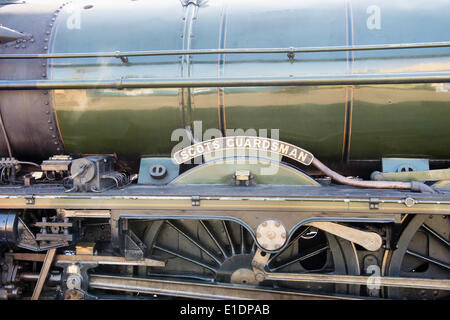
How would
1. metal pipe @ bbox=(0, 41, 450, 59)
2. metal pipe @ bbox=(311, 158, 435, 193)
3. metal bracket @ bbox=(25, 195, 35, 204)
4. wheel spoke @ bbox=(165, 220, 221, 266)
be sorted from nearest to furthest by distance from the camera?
metal pipe @ bbox=(0, 41, 450, 59) → metal pipe @ bbox=(311, 158, 435, 193) → metal bracket @ bbox=(25, 195, 35, 204) → wheel spoke @ bbox=(165, 220, 221, 266)

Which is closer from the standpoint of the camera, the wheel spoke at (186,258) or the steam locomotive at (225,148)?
the steam locomotive at (225,148)

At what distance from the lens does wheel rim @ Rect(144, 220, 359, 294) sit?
9.71 ft

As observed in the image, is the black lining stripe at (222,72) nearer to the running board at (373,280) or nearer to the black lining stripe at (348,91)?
the black lining stripe at (348,91)

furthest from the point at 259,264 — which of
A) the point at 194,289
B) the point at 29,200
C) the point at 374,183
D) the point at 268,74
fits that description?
the point at 29,200

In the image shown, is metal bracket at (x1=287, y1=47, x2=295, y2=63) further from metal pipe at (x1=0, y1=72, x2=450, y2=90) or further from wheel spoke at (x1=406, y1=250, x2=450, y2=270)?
wheel spoke at (x1=406, y1=250, x2=450, y2=270)

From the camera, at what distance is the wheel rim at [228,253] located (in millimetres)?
2959

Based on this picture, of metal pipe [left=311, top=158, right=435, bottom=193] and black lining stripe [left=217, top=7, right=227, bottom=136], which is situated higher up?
black lining stripe [left=217, top=7, right=227, bottom=136]

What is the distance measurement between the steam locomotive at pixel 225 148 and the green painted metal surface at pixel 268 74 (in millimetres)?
12

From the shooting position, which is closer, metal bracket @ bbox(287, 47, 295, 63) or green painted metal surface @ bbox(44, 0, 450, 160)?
metal bracket @ bbox(287, 47, 295, 63)

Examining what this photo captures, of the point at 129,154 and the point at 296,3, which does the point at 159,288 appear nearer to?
the point at 129,154

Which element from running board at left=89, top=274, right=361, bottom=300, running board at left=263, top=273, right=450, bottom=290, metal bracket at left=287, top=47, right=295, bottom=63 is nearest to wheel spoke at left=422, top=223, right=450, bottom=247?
running board at left=263, top=273, right=450, bottom=290

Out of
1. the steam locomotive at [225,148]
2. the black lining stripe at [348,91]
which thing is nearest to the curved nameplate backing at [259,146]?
the steam locomotive at [225,148]

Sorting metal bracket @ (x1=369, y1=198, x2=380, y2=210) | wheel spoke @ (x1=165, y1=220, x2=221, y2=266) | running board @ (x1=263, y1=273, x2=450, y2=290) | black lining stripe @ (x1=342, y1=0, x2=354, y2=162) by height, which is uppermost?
black lining stripe @ (x1=342, y1=0, x2=354, y2=162)

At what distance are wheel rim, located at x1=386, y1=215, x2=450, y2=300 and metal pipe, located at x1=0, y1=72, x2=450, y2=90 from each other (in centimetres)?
110
